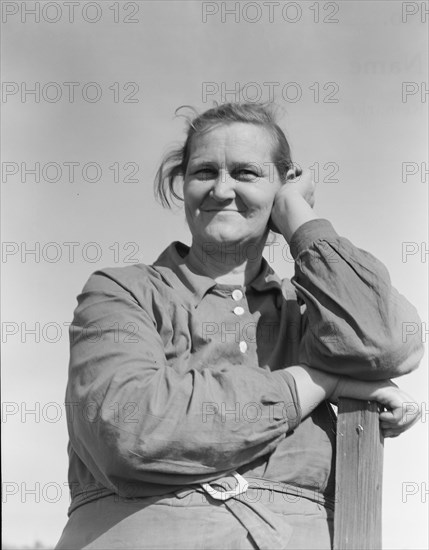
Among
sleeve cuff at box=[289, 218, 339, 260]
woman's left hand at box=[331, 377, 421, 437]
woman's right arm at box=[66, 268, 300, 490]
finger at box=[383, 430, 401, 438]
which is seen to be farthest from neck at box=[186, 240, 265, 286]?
finger at box=[383, 430, 401, 438]

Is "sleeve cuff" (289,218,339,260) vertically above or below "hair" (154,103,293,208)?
below

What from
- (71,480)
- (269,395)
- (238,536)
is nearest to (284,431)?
(269,395)

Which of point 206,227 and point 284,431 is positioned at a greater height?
point 206,227

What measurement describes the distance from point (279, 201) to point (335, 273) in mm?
418

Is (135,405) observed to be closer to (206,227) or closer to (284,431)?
(284,431)

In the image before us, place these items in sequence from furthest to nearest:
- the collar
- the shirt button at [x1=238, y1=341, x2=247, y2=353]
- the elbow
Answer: the collar < the shirt button at [x1=238, y1=341, x2=247, y2=353] < the elbow

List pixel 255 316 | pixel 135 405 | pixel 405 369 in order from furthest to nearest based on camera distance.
Result: pixel 255 316, pixel 405 369, pixel 135 405

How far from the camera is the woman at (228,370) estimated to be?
274 cm

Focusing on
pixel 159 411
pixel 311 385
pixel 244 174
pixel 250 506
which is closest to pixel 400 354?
pixel 311 385

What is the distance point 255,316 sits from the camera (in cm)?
322

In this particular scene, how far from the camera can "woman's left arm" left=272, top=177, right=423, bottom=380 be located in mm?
2842

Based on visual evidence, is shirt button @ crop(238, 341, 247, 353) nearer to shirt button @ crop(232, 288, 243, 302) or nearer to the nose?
shirt button @ crop(232, 288, 243, 302)

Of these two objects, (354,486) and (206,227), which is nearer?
(354,486)

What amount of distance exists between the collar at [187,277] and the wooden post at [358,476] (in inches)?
20.7
